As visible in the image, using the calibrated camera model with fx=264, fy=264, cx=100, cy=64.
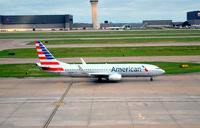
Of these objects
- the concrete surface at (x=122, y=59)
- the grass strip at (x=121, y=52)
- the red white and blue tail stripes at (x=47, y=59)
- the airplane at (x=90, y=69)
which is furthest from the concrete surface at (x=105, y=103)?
the grass strip at (x=121, y=52)

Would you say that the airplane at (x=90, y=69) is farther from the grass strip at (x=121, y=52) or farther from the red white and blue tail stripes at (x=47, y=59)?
the grass strip at (x=121, y=52)

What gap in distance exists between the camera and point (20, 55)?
256 ft

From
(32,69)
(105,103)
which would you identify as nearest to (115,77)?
(105,103)

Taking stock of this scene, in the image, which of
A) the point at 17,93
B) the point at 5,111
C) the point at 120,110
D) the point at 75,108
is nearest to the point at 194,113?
the point at 120,110

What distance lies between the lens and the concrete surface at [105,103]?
86.5ft

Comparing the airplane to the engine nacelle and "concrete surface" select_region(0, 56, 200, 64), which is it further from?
"concrete surface" select_region(0, 56, 200, 64)

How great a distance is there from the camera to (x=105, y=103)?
32.5 metres

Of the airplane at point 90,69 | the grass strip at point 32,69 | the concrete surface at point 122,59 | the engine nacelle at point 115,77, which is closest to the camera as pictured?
the engine nacelle at point 115,77

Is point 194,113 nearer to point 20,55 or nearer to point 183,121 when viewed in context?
point 183,121

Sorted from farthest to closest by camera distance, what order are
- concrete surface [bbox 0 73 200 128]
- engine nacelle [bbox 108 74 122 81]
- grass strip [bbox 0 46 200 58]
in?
grass strip [bbox 0 46 200 58] → engine nacelle [bbox 108 74 122 81] → concrete surface [bbox 0 73 200 128]

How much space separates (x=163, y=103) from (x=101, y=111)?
7.99 m

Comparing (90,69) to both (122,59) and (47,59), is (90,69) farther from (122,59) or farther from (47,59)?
(122,59)

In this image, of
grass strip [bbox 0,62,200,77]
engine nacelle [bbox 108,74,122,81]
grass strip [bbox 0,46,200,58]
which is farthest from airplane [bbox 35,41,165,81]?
grass strip [bbox 0,46,200,58]

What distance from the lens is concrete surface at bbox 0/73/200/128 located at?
86.5ft
